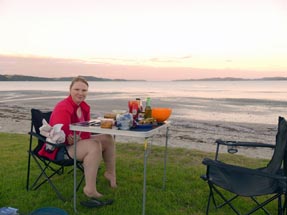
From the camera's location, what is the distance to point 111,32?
1365cm

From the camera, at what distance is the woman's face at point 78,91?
3.32 meters

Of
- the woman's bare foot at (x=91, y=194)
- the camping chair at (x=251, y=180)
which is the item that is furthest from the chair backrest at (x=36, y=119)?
the camping chair at (x=251, y=180)

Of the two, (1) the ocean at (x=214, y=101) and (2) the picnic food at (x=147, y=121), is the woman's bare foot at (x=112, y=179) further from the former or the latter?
(1) the ocean at (x=214, y=101)

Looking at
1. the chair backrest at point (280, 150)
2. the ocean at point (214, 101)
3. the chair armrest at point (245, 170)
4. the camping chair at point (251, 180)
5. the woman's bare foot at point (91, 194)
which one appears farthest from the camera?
the ocean at point (214, 101)

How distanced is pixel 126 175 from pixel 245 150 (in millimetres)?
5365

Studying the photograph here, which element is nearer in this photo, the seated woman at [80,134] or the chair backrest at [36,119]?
the seated woman at [80,134]

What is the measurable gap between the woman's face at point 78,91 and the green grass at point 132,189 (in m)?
1.16

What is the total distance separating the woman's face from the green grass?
3.80 ft

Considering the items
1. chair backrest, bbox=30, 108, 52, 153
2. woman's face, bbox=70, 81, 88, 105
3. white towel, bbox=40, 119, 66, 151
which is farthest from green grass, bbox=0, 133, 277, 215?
woman's face, bbox=70, 81, 88, 105

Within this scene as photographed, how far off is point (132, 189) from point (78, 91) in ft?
4.66

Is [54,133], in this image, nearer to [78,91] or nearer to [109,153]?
[78,91]

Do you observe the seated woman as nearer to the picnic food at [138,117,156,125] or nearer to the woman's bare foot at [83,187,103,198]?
the woman's bare foot at [83,187,103,198]

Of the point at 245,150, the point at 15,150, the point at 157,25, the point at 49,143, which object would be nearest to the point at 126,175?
the point at 49,143

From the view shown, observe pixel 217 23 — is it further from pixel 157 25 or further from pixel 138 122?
pixel 138 122
